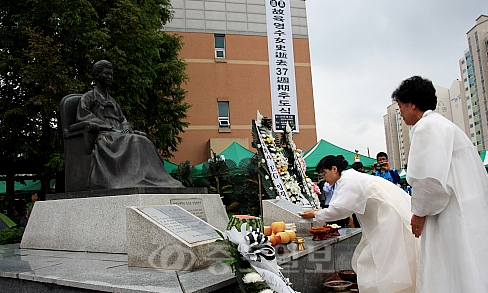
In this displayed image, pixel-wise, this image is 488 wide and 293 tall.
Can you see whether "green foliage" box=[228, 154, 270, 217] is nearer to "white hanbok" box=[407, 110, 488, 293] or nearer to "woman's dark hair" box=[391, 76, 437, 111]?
"woman's dark hair" box=[391, 76, 437, 111]

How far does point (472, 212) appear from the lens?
2766mm

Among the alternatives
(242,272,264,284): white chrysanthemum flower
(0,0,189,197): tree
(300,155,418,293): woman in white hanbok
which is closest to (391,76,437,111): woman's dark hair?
(300,155,418,293): woman in white hanbok

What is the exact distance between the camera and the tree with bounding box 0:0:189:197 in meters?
12.9

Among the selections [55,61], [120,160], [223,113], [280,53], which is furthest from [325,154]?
[120,160]

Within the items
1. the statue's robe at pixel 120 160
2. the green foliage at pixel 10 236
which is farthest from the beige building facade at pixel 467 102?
the green foliage at pixel 10 236

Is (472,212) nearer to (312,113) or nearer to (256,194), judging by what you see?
(256,194)

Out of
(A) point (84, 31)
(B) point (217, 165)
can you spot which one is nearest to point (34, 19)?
(A) point (84, 31)

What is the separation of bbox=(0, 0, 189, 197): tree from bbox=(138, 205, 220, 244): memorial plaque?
9.78 metres

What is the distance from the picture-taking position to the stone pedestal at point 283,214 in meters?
6.16

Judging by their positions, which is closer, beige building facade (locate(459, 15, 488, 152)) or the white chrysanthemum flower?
the white chrysanthemum flower

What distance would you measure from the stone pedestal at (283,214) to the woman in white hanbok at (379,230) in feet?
7.73

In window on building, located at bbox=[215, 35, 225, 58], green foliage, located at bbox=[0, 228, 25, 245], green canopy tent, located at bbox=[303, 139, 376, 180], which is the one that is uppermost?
window on building, located at bbox=[215, 35, 225, 58]

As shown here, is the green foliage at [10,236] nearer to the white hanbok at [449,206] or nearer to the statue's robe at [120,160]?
the statue's robe at [120,160]

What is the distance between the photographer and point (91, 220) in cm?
540
